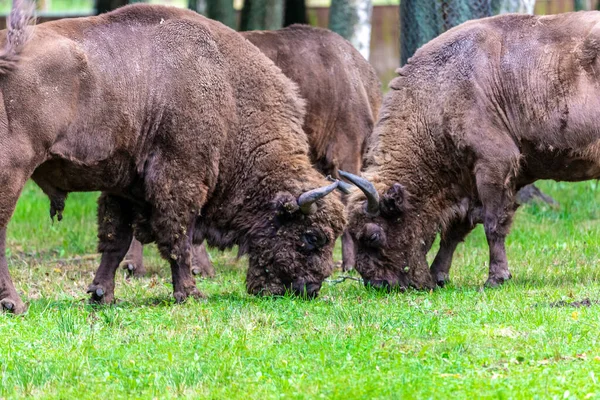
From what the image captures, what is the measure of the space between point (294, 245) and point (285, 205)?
1.20 feet

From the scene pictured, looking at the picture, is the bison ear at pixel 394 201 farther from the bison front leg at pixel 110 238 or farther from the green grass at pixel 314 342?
the bison front leg at pixel 110 238

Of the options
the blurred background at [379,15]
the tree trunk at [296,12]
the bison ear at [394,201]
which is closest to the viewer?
the bison ear at [394,201]

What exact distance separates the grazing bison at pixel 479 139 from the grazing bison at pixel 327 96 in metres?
1.72

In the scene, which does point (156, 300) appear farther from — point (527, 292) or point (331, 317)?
point (527, 292)

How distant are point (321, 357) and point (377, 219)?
322 cm

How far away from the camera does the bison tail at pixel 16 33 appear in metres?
7.36

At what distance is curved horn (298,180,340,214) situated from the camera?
856cm

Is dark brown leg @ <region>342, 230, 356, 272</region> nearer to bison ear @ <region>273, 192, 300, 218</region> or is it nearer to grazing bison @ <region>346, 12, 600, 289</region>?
grazing bison @ <region>346, 12, 600, 289</region>

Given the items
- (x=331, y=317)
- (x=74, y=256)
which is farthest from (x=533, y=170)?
(x=74, y=256)

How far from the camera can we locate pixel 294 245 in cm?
879

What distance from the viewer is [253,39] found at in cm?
1122

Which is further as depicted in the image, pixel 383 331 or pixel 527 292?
pixel 527 292

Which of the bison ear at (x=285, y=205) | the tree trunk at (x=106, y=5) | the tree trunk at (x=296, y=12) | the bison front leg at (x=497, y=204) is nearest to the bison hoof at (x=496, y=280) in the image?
the bison front leg at (x=497, y=204)

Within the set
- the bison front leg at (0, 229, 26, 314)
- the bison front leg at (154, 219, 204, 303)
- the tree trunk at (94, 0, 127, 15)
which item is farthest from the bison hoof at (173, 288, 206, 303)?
the tree trunk at (94, 0, 127, 15)
